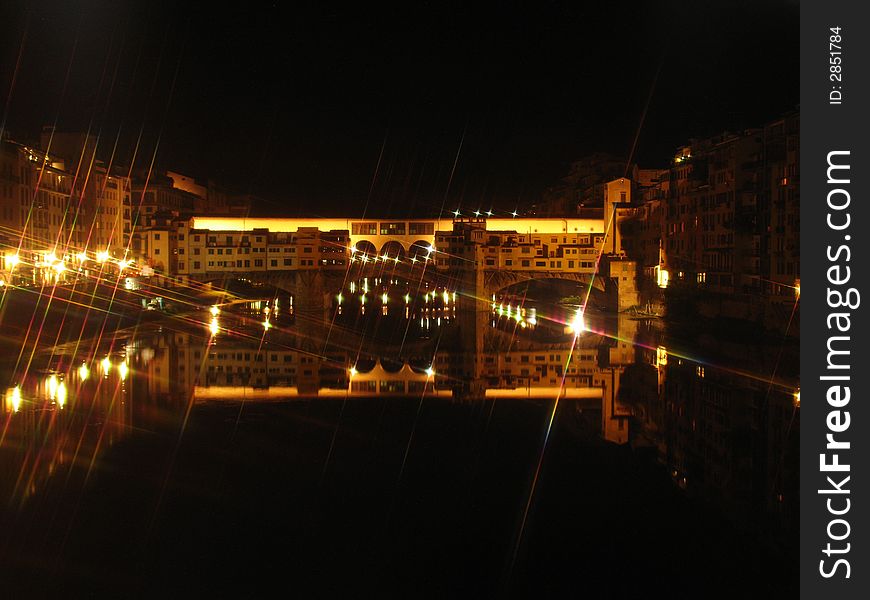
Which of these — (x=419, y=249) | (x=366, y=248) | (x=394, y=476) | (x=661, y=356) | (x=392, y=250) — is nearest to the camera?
(x=394, y=476)

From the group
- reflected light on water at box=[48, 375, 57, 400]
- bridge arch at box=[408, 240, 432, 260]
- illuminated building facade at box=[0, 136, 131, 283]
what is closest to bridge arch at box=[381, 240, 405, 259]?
bridge arch at box=[408, 240, 432, 260]

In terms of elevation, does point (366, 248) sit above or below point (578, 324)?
above

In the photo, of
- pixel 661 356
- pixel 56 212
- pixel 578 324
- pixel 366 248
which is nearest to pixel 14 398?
pixel 661 356

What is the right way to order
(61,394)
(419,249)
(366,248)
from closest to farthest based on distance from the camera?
1. (61,394)
2. (366,248)
3. (419,249)

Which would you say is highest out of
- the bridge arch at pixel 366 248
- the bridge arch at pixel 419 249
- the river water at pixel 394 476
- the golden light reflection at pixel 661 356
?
the bridge arch at pixel 419 249

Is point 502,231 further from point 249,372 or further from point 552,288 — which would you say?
point 249,372

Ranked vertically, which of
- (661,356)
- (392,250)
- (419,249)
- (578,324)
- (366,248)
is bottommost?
(661,356)

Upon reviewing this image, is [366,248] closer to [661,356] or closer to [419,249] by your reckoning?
[419,249]

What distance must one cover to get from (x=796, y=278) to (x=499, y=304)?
1519 cm

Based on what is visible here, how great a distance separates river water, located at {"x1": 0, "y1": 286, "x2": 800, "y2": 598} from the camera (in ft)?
15.1

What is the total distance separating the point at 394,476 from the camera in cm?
662

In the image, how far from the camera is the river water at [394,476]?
4617mm

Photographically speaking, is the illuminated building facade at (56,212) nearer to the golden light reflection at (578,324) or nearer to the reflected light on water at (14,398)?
the reflected light on water at (14,398)

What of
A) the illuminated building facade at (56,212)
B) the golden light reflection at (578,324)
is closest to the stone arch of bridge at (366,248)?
the illuminated building facade at (56,212)
